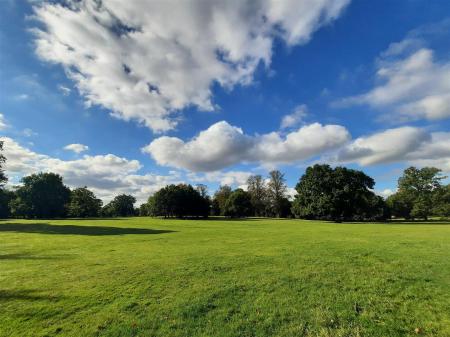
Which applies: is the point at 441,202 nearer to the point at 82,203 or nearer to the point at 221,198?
the point at 221,198

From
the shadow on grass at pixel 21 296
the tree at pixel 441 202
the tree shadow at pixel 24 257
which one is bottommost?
the shadow on grass at pixel 21 296

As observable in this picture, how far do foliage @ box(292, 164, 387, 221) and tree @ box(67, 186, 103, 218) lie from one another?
93.2 metres

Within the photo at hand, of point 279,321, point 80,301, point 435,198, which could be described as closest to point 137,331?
point 80,301

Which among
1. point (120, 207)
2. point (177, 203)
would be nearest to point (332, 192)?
point (177, 203)

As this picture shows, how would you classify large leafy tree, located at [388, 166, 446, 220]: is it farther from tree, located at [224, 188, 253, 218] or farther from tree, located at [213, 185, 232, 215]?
tree, located at [213, 185, 232, 215]

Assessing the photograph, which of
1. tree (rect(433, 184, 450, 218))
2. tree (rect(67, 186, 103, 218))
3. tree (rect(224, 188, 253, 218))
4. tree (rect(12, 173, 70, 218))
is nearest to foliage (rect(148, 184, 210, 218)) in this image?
tree (rect(224, 188, 253, 218))

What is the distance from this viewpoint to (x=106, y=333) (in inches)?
224

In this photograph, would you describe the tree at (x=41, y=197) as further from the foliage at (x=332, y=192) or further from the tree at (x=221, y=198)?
the foliage at (x=332, y=192)

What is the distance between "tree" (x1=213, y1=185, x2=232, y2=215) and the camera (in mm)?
109875

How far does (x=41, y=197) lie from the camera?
8919 centimetres

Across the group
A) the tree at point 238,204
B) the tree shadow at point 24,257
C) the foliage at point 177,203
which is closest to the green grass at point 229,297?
the tree shadow at point 24,257

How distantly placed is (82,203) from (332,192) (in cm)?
10520

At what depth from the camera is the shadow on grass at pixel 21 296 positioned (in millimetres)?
7675

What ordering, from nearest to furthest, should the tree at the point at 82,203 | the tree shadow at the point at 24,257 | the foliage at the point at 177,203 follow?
the tree shadow at the point at 24,257 → the foliage at the point at 177,203 → the tree at the point at 82,203
